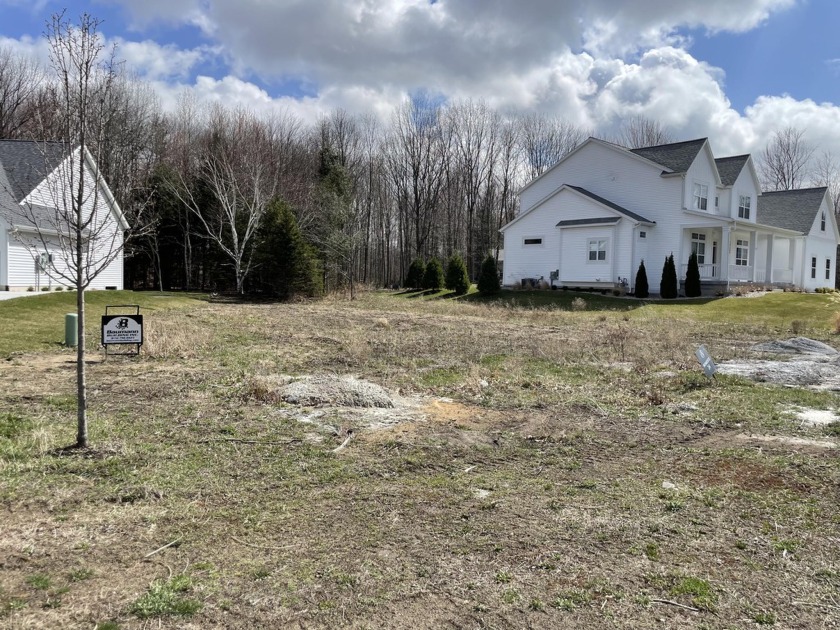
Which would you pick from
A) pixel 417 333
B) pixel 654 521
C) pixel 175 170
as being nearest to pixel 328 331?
pixel 417 333

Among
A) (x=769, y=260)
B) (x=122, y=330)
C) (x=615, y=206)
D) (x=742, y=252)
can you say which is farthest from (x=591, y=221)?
(x=122, y=330)

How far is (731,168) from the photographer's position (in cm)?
3612

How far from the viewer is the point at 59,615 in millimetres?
2867

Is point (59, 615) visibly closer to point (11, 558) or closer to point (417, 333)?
point (11, 558)

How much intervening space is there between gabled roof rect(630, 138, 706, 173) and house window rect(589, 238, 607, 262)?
522 cm

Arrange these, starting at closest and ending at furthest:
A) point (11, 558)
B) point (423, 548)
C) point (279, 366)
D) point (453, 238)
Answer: point (11, 558) → point (423, 548) → point (279, 366) → point (453, 238)

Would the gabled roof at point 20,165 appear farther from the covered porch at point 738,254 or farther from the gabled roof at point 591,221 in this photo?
the covered porch at point 738,254

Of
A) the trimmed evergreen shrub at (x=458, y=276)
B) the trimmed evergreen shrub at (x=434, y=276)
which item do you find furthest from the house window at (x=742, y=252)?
the trimmed evergreen shrub at (x=434, y=276)

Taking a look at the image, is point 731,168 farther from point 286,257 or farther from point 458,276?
point 286,257

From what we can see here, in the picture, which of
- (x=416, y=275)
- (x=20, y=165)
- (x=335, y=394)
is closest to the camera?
(x=335, y=394)

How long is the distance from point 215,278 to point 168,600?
36.4 m

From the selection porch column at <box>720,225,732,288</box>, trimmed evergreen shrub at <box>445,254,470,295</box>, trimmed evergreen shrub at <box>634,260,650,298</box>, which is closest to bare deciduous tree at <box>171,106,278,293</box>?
trimmed evergreen shrub at <box>445,254,470,295</box>

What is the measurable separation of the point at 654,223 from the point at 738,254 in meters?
6.96

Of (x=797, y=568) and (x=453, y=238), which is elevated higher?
(x=453, y=238)
